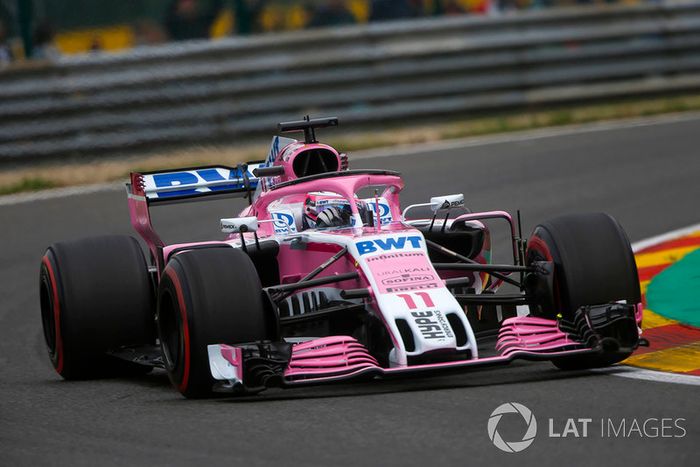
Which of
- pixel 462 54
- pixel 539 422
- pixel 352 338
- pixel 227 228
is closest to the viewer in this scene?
pixel 539 422

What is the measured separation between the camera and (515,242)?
26.2 feet

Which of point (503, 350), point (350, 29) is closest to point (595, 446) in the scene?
point (503, 350)

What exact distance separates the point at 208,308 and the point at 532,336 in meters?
1.67

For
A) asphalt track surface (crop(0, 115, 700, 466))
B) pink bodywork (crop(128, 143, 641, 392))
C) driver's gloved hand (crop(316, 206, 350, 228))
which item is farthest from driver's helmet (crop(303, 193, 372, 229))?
asphalt track surface (crop(0, 115, 700, 466))

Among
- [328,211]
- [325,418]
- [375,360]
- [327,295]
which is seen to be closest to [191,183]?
[328,211]

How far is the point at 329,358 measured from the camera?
670 cm

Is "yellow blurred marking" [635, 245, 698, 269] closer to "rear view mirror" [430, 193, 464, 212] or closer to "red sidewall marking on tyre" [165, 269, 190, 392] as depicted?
"rear view mirror" [430, 193, 464, 212]

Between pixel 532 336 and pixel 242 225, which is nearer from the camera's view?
pixel 532 336

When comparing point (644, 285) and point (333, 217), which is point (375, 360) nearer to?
point (333, 217)

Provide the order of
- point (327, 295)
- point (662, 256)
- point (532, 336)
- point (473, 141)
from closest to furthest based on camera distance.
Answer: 1. point (532, 336)
2. point (327, 295)
3. point (662, 256)
4. point (473, 141)

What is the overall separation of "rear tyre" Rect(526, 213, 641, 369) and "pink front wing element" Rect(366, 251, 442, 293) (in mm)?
707

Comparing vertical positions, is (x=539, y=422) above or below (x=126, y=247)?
below

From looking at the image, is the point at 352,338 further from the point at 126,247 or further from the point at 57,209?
the point at 57,209

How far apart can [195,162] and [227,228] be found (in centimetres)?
829
